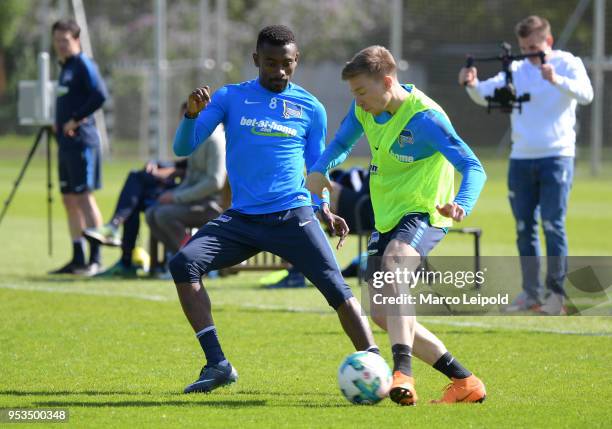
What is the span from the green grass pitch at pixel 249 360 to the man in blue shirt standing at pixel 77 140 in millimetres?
593

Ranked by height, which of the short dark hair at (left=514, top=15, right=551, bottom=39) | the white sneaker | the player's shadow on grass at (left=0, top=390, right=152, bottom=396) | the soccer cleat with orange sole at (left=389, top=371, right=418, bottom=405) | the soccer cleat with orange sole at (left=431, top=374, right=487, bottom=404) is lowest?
the white sneaker

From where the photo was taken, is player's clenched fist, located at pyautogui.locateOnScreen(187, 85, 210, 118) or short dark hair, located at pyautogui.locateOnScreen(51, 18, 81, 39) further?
short dark hair, located at pyautogui.locateOnScreen(51, 18, 81, 39)

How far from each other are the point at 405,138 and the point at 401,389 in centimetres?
135

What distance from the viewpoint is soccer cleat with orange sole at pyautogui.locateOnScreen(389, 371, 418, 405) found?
6.80 meters

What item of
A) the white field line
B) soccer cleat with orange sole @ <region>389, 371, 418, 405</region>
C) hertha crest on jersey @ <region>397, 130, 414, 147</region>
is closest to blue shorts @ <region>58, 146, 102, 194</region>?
the white field line

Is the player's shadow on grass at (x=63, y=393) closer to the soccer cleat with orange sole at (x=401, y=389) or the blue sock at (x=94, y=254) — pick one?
the soccer cleat with orange sole at (x=401, y=389)

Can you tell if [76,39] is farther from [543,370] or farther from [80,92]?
[543,370]

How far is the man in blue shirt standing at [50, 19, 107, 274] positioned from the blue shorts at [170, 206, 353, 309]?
6.73 metres

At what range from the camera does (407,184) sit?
720 cm

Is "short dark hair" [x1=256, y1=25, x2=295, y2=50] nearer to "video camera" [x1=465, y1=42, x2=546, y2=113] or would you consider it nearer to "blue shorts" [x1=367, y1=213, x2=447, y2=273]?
"blue shorts" [x1=367, y1=213, x2=447, y2=273]

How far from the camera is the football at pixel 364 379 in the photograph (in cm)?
689

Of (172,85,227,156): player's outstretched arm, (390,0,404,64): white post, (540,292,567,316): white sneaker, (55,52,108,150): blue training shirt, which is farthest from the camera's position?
(390,0,404,64): white post

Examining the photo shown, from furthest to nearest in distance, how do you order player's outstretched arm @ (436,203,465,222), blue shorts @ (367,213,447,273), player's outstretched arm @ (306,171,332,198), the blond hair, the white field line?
the white field line < player's outstretched arm @ (306,171,332,198) < blue shorts @ (367,213,447,273) < the blond hair < player's outstretched arm @ (436,203,465,222)

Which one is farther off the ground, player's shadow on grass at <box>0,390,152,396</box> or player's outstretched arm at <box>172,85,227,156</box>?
player's outstretched arm at <box>172,85,227,156</box>
